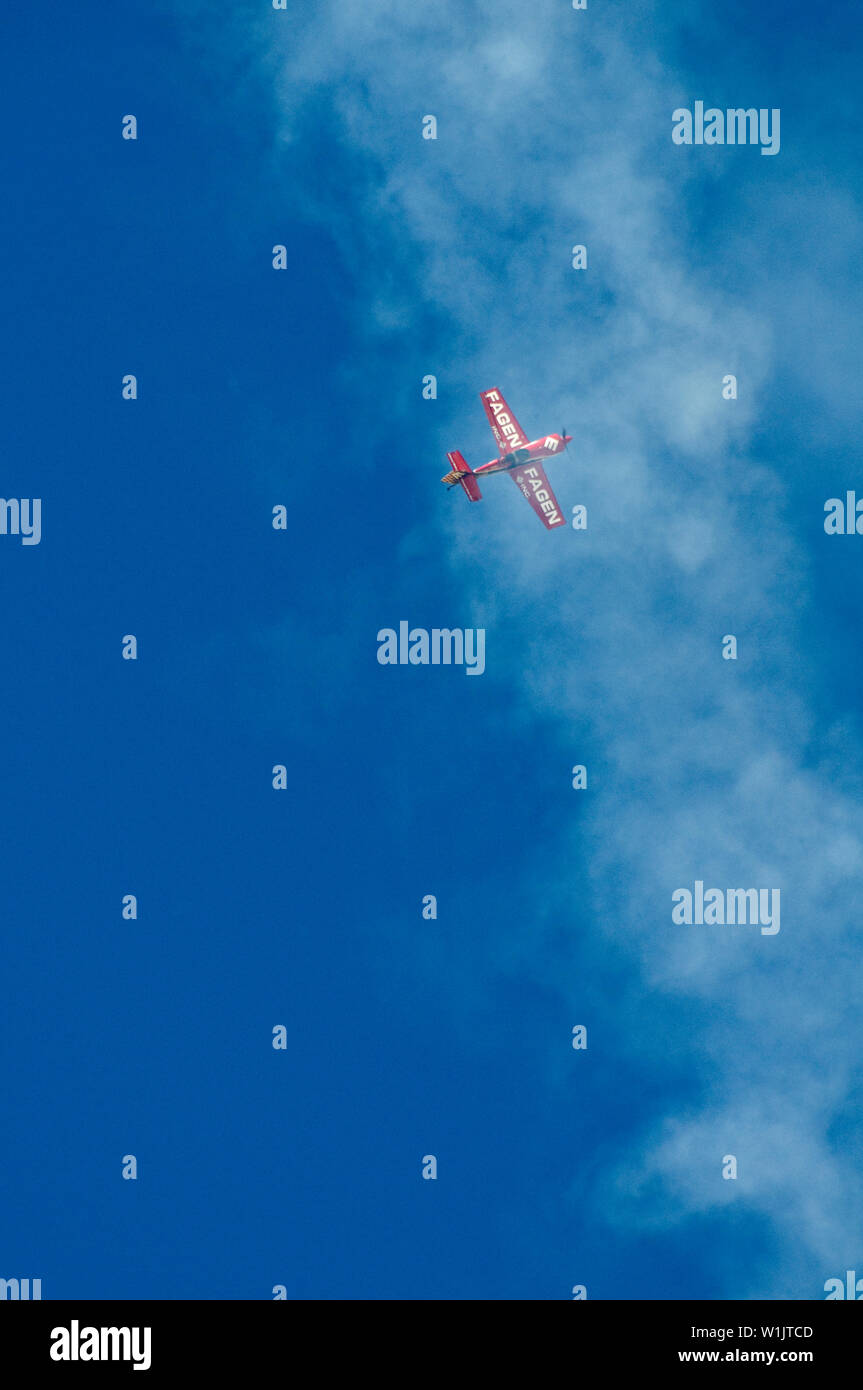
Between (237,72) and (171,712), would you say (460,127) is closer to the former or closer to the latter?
(237,72)

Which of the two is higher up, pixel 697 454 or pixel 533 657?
pixel 697 454

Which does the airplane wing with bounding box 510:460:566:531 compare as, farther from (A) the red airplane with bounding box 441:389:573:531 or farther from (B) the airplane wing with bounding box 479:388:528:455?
(B) the airplane wing with bounding box 479:388:528:455

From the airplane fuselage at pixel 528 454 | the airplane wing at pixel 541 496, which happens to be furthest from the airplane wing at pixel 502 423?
the airplane wing at pixel 541 496

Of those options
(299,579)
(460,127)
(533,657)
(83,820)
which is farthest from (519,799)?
(460,127)

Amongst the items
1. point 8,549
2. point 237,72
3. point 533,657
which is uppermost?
point 237,72

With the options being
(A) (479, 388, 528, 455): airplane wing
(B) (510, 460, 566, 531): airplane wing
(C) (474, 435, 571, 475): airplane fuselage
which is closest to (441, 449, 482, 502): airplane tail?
(C) (474, 435, 571, 475): airplane fuselage

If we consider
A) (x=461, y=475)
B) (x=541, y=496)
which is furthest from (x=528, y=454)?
(x=461, y=475)

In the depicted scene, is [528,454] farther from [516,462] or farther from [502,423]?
[502,423]
